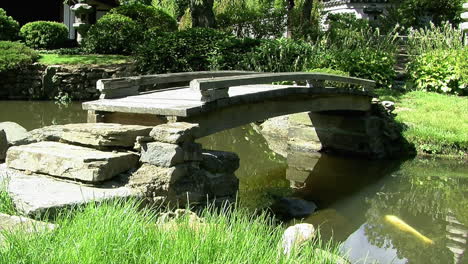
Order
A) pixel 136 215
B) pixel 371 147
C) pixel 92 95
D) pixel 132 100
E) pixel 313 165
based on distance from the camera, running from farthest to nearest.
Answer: pixel 92 95
pixel 371 147
pixel 313 165
pixel 132 100
pixel 136 215

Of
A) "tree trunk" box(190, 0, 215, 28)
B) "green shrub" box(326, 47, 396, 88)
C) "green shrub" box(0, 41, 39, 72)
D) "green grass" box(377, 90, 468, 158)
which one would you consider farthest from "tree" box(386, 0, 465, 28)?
"green shrub" box(0, 41, 39, 72)

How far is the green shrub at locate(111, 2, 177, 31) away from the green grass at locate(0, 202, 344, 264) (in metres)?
17.0

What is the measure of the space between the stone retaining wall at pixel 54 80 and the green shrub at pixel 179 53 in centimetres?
66

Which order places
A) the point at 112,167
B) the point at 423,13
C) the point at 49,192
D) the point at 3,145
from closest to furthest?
the point at 49,192, the point at 112,167, the point at 3,145, the point at 423,13

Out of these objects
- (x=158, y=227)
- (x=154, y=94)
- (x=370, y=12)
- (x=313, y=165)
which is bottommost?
(x=313, y=165)

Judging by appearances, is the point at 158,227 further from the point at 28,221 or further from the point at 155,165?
the point at 155,165

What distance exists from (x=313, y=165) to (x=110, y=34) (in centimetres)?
1026

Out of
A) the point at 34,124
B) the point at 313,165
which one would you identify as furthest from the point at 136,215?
the point at 34,124

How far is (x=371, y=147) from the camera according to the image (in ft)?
37.2

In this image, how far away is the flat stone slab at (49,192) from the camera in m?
3.97

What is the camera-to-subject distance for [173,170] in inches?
204

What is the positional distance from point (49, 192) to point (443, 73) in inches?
537

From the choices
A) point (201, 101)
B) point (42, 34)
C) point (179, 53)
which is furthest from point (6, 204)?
point (42, 34)

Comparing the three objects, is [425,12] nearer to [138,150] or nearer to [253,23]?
[253,23]
